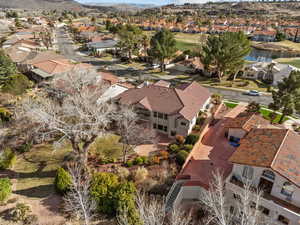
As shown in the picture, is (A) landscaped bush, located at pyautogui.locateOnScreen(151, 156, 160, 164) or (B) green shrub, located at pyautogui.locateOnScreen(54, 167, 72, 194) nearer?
(B) green shrub, located at pyautogui.locateOnScreen(54, 167, 72, 194)

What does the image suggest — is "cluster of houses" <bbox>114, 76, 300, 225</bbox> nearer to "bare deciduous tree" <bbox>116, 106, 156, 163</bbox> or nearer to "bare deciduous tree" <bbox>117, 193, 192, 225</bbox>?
"bare deciduous tree" <bbox>117, 193, 192, 225</bbox>

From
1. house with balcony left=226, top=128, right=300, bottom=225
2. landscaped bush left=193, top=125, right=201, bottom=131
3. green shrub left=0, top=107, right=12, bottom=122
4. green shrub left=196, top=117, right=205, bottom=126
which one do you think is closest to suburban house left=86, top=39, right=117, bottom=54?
green shrub left=0, top=107, right=12, bottom=122

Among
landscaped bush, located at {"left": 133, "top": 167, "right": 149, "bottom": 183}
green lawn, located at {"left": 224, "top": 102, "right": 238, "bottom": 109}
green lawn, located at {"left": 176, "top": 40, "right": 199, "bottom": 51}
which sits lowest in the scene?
green lawn, located at {"left": 224, "top": 102, "right": 238, "bottom": 109}

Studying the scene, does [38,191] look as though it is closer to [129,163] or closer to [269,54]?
[129,163]

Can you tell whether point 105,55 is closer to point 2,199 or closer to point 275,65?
point 275,65

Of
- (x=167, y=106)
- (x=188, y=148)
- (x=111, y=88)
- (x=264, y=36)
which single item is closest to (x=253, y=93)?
(x=167, y=106)

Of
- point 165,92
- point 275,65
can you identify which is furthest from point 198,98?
point 275,65

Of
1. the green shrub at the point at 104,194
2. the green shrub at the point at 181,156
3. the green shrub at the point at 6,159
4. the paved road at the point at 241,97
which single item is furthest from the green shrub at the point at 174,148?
the paved road at the point at 241,97
